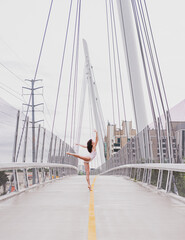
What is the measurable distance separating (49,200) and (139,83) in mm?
11360

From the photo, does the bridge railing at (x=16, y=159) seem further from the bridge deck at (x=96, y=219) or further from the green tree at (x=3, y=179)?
the bridge deck at (x=96, y=219)

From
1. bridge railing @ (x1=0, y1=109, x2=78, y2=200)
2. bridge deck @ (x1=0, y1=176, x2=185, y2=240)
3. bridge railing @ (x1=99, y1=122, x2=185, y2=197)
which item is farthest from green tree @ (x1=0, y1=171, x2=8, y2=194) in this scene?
bridge railing @ (x1=99, y1=122, x2=185, y2=197)

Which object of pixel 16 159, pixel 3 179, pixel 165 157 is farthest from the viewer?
pixel 165 157

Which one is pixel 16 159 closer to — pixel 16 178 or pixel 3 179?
pixel 16 178

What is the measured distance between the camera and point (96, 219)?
6.96 metres

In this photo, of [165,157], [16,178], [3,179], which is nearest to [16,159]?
[16,178]

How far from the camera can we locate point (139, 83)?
67.2 feet

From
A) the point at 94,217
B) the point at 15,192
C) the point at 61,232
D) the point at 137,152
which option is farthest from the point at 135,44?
the point at 61,232

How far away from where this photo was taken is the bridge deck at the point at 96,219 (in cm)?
564

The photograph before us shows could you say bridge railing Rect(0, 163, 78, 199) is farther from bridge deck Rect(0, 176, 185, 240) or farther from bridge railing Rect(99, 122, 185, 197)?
bridge railing Rect(99, 122, 185, 197)

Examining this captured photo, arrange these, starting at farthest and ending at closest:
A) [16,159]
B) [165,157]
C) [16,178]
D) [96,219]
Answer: [165,157]
[16,159]
[16,178]
[96,219]

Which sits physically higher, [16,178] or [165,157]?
[165,157]

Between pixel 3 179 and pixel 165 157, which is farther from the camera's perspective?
pixel 165 157

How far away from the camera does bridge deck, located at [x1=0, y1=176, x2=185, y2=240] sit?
5641 mm
